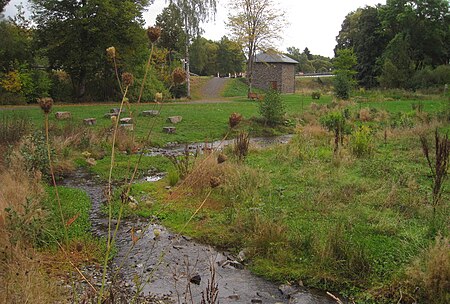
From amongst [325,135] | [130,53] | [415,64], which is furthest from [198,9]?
[415,64]

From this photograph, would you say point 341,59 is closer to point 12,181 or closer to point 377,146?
point 377,146

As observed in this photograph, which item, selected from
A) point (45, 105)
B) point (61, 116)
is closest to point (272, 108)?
point (61, 116)

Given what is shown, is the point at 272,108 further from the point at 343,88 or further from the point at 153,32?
the point at 153,32

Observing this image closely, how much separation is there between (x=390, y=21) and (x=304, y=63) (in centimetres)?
2984

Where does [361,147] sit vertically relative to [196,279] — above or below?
above

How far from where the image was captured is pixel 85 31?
24453mm

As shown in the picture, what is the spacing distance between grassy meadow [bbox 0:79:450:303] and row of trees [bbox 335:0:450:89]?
27165mm

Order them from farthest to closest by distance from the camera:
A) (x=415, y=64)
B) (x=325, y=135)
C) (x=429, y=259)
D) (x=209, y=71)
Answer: (x=209, y=71), (x=415, y=64), (x=325, y=135), (x=429, y=259)

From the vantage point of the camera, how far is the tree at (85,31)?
2369 centimetres

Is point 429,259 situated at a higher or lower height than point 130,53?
lower

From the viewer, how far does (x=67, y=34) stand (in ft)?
78.4

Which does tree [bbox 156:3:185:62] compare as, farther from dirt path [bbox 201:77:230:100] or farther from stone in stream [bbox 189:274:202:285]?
stone in stream [bbox 189:274:202:285]

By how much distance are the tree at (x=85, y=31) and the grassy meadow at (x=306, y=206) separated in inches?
519

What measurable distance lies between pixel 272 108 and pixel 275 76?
26696mm
